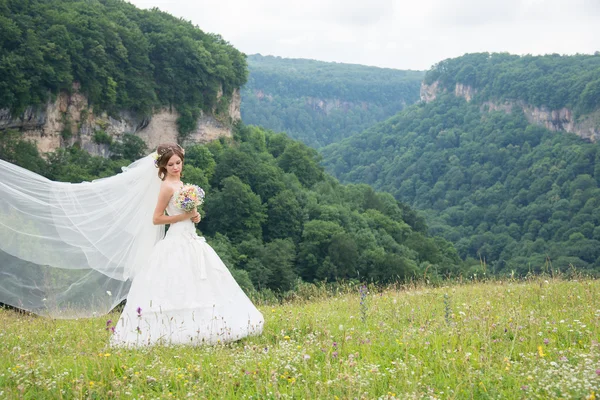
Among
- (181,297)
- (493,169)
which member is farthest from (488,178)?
(181,297)

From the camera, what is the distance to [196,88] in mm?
64938

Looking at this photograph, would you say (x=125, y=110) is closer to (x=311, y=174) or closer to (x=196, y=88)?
(x=196, y=88)

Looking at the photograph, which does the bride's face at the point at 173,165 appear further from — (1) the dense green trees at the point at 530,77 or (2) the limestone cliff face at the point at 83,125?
(1) the dense green trees at the point at 530,77

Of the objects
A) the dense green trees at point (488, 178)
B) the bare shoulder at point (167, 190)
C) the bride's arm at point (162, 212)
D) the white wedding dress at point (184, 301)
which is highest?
the bare shoulder at point (167, 190)

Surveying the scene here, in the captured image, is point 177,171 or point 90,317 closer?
point 177,171

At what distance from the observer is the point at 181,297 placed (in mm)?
6492

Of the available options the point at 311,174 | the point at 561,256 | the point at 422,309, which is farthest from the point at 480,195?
the point at 422,309

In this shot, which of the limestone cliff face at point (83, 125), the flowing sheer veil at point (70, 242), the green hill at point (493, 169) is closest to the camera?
the flowing sheer veil at point (70, 242)

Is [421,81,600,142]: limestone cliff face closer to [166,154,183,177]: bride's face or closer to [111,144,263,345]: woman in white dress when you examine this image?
[166,154,183,177]: bride's face

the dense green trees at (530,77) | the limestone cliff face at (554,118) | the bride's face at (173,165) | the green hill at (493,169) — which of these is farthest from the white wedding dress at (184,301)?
the dense green trees at (530,77)

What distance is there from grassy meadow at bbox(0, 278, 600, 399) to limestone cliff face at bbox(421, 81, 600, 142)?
118m

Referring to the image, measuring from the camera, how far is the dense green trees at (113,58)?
4481 cm

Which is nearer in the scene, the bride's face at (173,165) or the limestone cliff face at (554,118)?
the bride's face at (173,165)

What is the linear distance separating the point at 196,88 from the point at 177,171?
5961 cm
